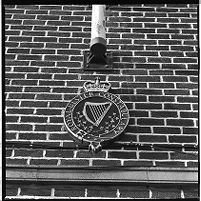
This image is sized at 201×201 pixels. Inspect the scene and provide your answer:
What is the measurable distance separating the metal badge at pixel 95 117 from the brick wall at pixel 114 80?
A: 0.28ft

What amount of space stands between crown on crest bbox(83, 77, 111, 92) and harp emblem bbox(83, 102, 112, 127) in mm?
219

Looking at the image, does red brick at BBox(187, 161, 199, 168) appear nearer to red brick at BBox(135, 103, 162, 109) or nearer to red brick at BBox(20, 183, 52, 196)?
red brick at BBox(135, 103, 162, 109)

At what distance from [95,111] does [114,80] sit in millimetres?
678

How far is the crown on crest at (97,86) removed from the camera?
6.38 metres

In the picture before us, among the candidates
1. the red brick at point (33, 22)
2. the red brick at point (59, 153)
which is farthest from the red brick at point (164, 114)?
the red brick at point (33, 22)

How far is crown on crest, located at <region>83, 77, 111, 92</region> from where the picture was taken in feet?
20.9

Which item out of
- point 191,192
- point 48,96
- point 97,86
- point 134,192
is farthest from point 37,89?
point 191,192

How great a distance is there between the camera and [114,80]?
6.72 m

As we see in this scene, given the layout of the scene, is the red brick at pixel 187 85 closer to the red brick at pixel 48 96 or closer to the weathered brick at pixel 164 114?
the weathered brick at pixel 164 114

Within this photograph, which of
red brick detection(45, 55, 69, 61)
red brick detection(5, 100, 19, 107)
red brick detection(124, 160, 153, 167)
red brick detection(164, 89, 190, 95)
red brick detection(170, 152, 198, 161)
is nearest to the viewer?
red brick detection(124, 160, 153, 167)

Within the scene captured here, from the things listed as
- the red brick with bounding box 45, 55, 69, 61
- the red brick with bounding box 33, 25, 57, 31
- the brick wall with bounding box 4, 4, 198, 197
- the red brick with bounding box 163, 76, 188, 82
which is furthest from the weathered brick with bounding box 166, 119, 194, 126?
the red brick with bounding box 33, 25, 57, 31

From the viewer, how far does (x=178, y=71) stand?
6.87 meters

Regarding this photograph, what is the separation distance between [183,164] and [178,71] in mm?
1372

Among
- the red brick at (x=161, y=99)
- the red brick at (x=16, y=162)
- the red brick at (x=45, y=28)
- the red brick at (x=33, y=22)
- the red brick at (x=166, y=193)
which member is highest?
the red brick at (x=33, y=22)
